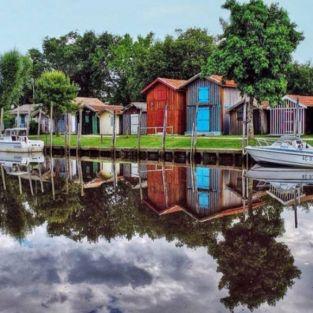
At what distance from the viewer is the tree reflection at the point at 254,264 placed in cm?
962

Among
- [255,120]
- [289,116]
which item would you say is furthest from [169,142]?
[289,116]

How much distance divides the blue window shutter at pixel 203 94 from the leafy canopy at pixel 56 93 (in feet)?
49.1

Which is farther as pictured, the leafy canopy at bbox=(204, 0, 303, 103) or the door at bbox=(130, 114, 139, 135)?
the door at bbox=(130, 114, 139, 135)

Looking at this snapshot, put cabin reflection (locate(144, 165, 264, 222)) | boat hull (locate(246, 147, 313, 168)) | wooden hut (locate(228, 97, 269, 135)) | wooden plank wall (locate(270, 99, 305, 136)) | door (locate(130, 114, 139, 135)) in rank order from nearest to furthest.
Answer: cabin reflection (locate(144, 165, 264, 222)) → boat hull (locate(246, 147, 313, 168)) → wooden plank wall (locate(270, 99, 305, 136)) → wooden hut (locate(228, 97, 269, 135)) → door (locate(130, 114, 139, 135))

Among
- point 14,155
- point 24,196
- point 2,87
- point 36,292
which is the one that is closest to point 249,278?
point 36,292

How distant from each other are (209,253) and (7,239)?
5.75 m

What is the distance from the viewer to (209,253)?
498 inches

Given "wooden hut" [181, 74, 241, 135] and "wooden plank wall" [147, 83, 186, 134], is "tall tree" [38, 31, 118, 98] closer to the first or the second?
"wooden plank wall" [147, 83, 186, 134]

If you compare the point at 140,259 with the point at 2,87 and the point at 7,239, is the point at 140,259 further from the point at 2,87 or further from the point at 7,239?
the point at 2,87

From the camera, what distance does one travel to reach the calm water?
31.3ft

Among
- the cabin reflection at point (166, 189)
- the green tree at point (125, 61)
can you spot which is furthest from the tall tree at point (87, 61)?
the cabin reflection at point (166, 189)

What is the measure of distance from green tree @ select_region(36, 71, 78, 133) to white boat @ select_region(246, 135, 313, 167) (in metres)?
28.2

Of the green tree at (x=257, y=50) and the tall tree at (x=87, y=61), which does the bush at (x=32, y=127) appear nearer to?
the tall tree at (x=87, y=61)

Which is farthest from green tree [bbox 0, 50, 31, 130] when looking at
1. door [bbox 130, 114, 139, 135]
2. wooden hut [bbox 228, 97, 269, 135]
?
wooden hut [bbox 228, 97, 269, 135]
